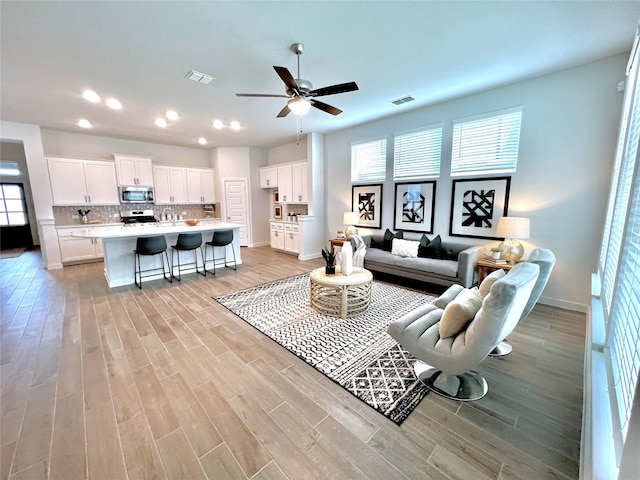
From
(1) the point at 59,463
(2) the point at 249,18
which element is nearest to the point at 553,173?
(2) the point at 249,18

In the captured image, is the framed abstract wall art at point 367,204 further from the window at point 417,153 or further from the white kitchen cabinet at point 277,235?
the white kitchen cabinet at point 277,235

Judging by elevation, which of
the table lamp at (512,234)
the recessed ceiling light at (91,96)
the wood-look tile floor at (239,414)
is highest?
the recessed ceiling light at (91,96)

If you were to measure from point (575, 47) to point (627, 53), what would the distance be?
678 millimetres

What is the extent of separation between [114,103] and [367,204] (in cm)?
476

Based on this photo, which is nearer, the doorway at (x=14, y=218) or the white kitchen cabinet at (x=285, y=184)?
the white kitchen cabinet at (x=285, y=184)

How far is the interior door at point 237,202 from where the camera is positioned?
7578 mm

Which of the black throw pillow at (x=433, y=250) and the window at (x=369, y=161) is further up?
the window at (x=369, y=161)

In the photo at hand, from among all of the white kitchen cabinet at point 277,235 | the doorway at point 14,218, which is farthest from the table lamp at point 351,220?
the doorway at point 14,218

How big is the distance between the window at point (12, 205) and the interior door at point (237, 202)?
6869 millimetres

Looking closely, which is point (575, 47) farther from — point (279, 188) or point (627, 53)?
point (279, 188)

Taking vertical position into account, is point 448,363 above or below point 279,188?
below

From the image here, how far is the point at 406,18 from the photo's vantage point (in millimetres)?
2258

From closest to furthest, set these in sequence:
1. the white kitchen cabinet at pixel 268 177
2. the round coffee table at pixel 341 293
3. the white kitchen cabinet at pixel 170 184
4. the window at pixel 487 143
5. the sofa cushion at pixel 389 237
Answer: the round coffee table at pixel 341 293
the window at pixel 487 143
the sofa cushion at pixel 389 237
the white kitchen cabinet at pixel 170 184
the white kitchen cabinet at pixel 268 177

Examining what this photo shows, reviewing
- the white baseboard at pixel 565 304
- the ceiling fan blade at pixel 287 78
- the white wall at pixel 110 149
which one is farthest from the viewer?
the white wall at pixel 110 149
